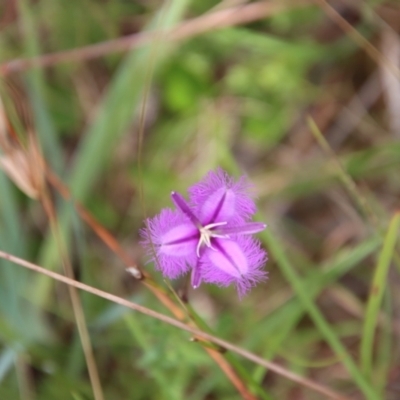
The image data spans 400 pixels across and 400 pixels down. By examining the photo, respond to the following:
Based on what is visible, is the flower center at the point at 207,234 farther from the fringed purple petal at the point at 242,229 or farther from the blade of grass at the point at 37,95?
the blade of grass at the point at 37,95

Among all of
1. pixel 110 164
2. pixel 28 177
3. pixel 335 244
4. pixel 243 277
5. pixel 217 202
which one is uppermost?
pixel 110 164

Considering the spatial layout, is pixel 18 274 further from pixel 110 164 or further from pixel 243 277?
pixel 243 277

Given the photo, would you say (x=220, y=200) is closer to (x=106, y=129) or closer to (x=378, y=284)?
(x=378, y=284)

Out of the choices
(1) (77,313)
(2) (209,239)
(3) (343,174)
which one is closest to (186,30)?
(3) (343,174)

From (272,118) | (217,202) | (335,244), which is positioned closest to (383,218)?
(335,244)

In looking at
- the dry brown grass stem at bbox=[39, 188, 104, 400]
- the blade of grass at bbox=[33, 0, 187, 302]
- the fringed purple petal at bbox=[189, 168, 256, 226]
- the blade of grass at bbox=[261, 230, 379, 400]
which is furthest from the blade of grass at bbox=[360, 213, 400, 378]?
the blade of grass at bbox=[33, 0, 187, 302]

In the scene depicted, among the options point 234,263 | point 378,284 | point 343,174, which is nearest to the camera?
point 234,263
